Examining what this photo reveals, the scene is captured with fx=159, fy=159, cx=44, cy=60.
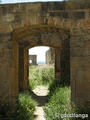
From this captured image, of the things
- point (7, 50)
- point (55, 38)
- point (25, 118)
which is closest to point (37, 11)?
point (7, 50)

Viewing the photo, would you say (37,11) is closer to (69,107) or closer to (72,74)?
(72,74)

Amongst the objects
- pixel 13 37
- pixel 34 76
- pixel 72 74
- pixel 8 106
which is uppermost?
pixel 13 37

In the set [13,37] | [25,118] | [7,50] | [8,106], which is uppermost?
[13,37]

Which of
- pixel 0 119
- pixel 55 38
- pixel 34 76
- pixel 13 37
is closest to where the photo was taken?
pixel 0 119

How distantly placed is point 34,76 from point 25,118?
877 cm

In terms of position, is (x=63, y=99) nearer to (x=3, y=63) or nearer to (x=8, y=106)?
(x=8, y=106)

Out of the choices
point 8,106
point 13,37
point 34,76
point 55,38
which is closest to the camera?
point 8,106

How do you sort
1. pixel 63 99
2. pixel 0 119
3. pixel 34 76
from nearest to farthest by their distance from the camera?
pixel 0 119
pixel 63 99
pixel 34 76

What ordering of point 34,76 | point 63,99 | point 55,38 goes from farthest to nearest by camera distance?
1. point 34,76
2. point 55,38
3. point 63,99

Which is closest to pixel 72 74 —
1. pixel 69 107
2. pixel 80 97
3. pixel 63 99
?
pixel 80 97

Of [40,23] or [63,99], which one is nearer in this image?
[40,23]

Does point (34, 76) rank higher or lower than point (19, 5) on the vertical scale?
lower

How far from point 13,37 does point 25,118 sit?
2.17 meters

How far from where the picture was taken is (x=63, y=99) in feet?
16.8
